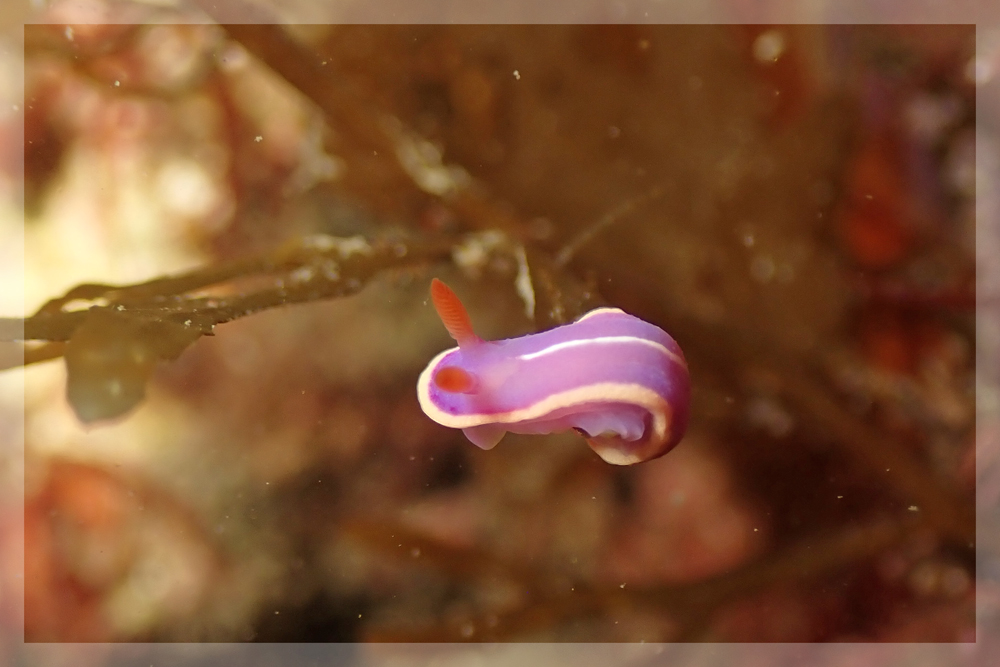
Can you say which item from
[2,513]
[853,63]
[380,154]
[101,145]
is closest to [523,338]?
[380,154]

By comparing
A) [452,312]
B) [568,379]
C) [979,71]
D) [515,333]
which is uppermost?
[452,312]

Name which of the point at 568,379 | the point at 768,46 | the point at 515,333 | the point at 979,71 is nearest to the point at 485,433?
the point at 568,379

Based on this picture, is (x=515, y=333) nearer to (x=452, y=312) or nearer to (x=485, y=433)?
(x=485, y=433)

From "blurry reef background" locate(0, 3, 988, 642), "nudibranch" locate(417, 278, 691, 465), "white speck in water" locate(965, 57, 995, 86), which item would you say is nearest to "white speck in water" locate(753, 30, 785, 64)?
"blurry reef background" locate(0, 3, 988, 642)

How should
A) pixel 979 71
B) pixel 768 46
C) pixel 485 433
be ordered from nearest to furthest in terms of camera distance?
pixel 485 433 → pixel 979 71 → pixel 768 46

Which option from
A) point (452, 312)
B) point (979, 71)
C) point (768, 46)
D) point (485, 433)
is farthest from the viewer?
point (768, 46)

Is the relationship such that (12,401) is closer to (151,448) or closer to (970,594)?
(151,448)

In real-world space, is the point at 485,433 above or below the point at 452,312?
below

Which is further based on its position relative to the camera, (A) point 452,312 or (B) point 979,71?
(B) point 979,71
